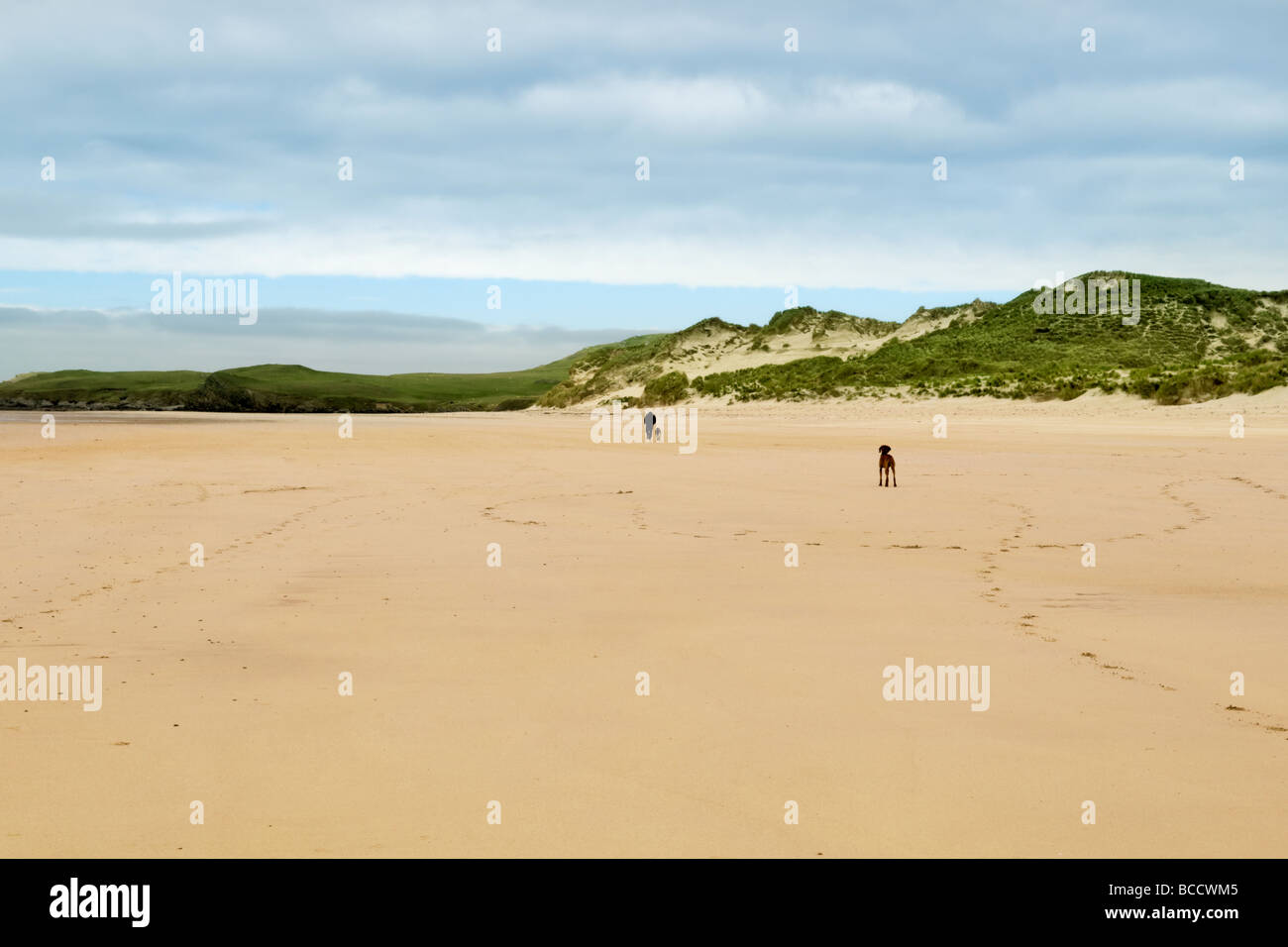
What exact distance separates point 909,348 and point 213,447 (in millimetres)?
58547

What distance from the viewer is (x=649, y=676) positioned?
639cm

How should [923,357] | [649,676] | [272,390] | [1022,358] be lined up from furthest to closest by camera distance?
[272,390], [1022,358], [923,357], [649,676]

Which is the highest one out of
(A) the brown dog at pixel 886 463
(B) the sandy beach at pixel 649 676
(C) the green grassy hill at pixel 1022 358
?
(C) the green grassy hill at pixel 1022 358

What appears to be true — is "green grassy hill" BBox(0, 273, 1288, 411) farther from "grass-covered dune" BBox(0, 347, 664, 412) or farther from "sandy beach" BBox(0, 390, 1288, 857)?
"sandy beach" BBox(0, 390, 1288, 857)

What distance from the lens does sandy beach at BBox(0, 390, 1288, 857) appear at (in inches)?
167

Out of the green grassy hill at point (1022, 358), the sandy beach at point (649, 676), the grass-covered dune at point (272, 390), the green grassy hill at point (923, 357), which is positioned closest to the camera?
the sandy beach at point (649, 676)

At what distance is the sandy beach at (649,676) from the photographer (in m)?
4.23

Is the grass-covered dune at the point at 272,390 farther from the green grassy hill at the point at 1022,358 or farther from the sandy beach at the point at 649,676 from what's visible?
the sandy beach at the point at 649,676

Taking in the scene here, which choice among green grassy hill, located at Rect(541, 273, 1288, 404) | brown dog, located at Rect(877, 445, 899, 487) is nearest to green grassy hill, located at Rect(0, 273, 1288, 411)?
green grassy hill, located at Rect(541, 273, 1288, 404)

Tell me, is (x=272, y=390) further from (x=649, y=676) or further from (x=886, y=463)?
(x=649, y=676)

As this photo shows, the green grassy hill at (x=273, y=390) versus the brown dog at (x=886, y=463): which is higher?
the green grassy hill at (x=273, y=390)

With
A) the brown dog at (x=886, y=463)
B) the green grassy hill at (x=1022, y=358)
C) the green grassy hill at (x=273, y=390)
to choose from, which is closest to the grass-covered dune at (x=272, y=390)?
the green grassy hill at (x=273, y=390)

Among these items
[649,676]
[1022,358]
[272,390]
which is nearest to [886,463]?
[649,676]

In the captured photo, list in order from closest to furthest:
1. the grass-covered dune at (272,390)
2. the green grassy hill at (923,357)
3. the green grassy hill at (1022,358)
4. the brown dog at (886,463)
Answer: the brown dog at (886,463) → the green grassy hill at (1022,358) → the green grassy hill at (923,357) → the grass-covered dune at (272,390)
